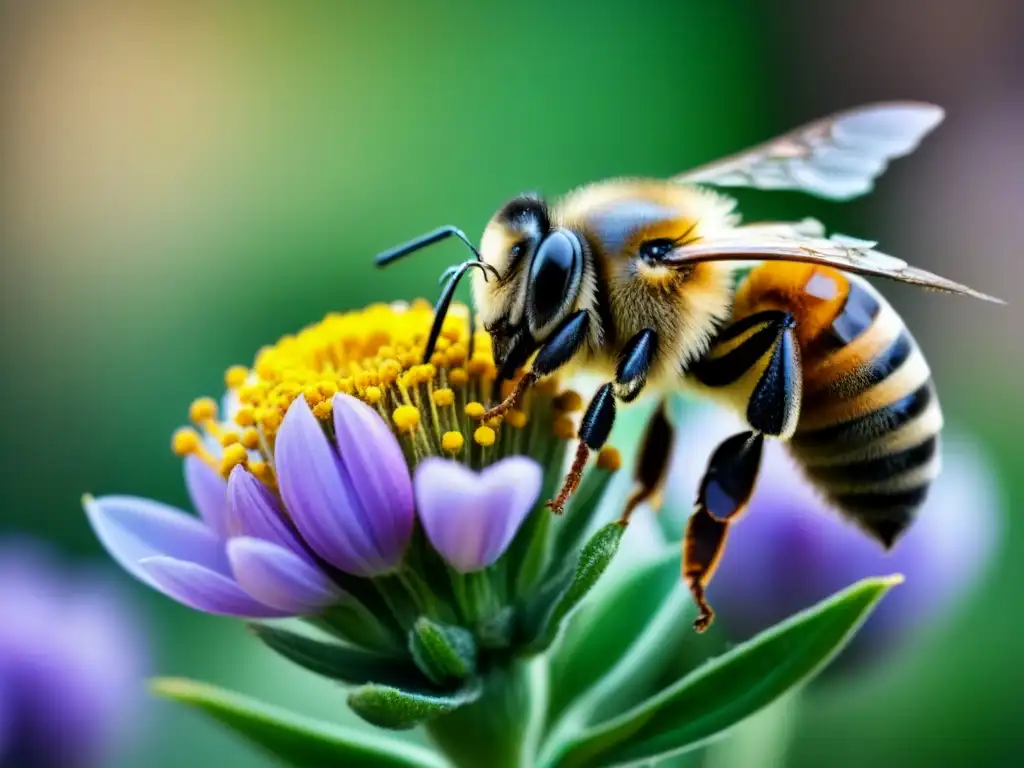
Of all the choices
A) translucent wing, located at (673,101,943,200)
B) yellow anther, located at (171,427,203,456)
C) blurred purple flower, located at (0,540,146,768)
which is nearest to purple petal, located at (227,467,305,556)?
yellow anther, located at (171,427,203,456)

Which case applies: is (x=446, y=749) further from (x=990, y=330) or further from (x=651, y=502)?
(x=990, y=330)

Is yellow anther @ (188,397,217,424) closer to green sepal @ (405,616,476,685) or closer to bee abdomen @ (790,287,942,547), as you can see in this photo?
green sepal @ (405,616,476,685)

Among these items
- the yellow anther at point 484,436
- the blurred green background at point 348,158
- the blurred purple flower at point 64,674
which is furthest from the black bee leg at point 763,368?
the blurred green background at point 348,158

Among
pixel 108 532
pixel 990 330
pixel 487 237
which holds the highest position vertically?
pixel 487 237

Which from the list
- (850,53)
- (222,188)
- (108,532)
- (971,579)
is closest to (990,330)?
(850,53)

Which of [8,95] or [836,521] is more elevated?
[8,95]

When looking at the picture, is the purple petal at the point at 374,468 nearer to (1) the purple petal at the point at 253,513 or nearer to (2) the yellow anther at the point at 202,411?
(1) the purple petal at the point at 253,513

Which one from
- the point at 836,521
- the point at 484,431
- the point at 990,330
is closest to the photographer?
the point at 484,431

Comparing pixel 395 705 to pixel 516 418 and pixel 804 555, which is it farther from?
pixel 804 555
